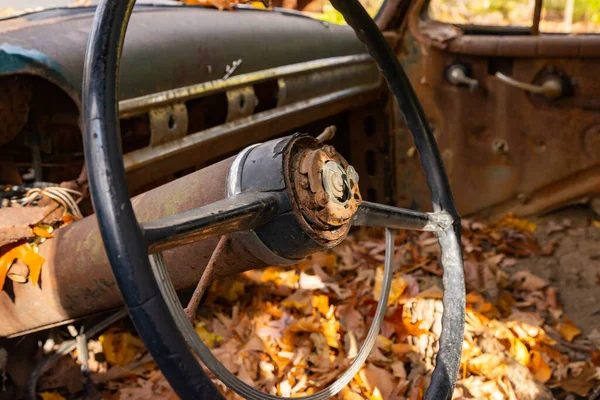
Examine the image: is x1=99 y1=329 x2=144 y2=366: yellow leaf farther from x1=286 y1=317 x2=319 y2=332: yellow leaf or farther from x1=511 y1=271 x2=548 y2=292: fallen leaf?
x1=511 y1=271 x2=548 y2=292: fallen leaf

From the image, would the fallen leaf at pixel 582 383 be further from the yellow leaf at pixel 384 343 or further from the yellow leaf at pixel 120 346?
the yellow leaf at pixel 120 346

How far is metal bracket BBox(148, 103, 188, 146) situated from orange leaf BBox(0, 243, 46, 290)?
0.50m

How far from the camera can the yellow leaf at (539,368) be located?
79.3 inches

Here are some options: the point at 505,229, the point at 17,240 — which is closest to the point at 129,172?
the point at 17,240

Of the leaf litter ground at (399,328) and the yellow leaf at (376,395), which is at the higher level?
the yellow leaf at (376,395)

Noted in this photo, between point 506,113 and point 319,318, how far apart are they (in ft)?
4.42

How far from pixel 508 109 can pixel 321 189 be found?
211 centimetres

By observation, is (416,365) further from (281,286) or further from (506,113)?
(506,113)

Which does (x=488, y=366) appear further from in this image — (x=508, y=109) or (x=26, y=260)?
(x=26, y=260)

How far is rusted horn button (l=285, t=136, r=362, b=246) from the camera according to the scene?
3.22 feet

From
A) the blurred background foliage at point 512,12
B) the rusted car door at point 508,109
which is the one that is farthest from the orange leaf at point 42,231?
the blurred background foliage at point 512,12

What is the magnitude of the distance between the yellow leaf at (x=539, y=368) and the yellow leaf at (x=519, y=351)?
2cm

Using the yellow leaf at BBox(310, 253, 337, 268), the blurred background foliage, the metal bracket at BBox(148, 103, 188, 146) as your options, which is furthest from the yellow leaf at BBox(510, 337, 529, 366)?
the blurred background foliage

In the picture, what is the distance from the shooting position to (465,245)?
9.28ft
